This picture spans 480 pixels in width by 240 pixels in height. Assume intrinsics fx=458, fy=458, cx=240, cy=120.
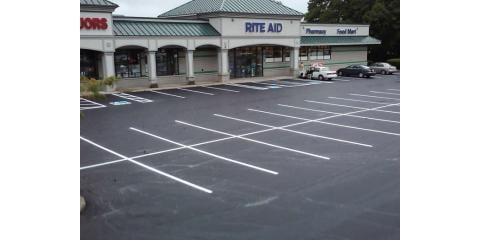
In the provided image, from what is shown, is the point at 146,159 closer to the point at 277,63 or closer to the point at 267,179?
the point at 267,179

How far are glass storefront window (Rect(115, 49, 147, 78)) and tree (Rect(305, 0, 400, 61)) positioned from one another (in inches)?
1135

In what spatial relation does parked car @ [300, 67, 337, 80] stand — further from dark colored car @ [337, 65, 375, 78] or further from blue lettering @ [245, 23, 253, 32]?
blue lettering @ [245, 23, 253, 32]

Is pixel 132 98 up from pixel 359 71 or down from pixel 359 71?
down

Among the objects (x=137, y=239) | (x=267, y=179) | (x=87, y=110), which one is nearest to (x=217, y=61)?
(x=87, y=110)

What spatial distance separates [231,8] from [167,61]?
21.0ft

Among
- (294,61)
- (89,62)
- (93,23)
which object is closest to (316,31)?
(294,61)

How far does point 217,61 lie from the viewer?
121 feet

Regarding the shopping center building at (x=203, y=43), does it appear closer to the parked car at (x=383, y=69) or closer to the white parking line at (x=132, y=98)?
the white parking line at (x=132, y=98)

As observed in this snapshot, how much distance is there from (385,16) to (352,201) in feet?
145

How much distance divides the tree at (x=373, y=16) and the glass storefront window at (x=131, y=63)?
28.8 metres

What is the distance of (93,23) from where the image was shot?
28.1 metres

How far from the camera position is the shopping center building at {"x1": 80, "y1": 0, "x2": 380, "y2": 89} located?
29.1m

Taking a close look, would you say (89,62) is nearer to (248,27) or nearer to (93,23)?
(93,23)

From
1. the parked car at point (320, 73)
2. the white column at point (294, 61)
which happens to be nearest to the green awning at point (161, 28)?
the white column at point (294, 61)
